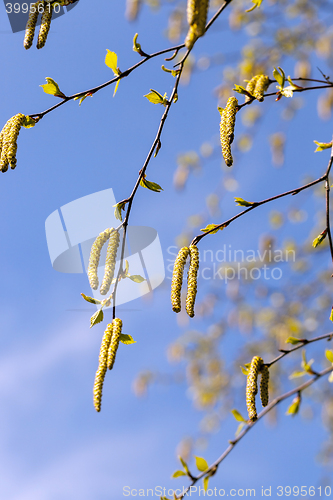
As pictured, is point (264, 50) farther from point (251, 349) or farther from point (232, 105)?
point (251, 349)

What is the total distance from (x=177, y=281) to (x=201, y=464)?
59 centimetres

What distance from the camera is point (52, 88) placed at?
1.49 meters

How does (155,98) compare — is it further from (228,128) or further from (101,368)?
(101,368)

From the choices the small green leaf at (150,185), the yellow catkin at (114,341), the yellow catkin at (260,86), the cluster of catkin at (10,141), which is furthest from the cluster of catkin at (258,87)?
the yellow catkin at (114,341)

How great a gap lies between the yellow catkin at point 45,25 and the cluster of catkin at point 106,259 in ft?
2.13

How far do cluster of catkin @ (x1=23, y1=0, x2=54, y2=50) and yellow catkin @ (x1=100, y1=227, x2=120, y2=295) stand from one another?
0.67m

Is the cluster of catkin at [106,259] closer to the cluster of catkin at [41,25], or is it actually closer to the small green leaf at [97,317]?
the small green leaf at [97,317]

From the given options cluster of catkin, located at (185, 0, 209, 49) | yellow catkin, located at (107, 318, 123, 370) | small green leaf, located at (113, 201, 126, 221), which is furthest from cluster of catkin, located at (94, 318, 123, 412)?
cluster of catkin, located at (185, 0, 209, 49)

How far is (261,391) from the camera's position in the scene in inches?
60.0

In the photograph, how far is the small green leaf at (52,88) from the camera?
1480 millimetres

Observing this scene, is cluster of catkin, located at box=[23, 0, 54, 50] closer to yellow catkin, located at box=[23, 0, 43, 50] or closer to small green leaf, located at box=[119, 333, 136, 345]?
yellow catkin, located at box=[23, 0, 43, 50]

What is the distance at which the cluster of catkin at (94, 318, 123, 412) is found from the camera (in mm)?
1235

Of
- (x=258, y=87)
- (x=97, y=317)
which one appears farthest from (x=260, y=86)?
(x=97, y=317)

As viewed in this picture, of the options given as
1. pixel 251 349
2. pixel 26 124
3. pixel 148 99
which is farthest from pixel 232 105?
pixel 251 349
